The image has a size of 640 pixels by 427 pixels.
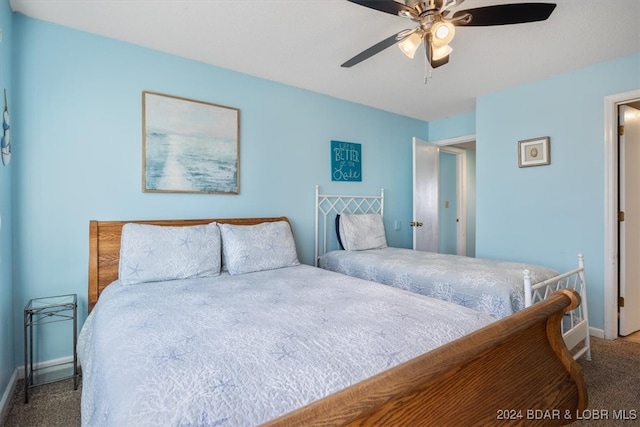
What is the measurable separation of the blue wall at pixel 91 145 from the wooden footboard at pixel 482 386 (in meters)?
2.34

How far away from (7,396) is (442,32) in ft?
10.4

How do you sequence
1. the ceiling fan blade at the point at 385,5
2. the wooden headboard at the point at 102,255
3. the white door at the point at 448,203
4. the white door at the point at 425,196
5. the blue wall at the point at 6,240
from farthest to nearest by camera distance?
the white door at the point at 448,203, the white door at the point at 425,196, the wooden headboard at the point at 102,255, the blue wall at the point at 6,240, the ceiling fan blade at the point at 385,5

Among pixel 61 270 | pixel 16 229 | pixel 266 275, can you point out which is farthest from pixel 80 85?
pixel 266 275

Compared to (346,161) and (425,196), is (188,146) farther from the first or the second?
(425,196)

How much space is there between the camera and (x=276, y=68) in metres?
2.82

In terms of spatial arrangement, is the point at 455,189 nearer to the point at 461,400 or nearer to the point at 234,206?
the point at 234,206

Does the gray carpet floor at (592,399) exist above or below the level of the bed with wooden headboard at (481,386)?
below

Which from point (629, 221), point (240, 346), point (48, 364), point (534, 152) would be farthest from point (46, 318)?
point (629, 221)

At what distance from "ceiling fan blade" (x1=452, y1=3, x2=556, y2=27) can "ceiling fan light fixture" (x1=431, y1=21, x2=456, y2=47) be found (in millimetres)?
55

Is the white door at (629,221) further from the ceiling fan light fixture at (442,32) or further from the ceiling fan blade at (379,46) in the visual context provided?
the ceiling fan blade at (379,46)

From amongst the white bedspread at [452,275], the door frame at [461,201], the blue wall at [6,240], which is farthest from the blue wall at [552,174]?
the blue wall at [6,240]

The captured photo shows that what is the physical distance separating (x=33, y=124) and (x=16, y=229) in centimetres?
69

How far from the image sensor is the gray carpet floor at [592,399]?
67.0 inches

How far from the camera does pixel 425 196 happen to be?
4.14m
